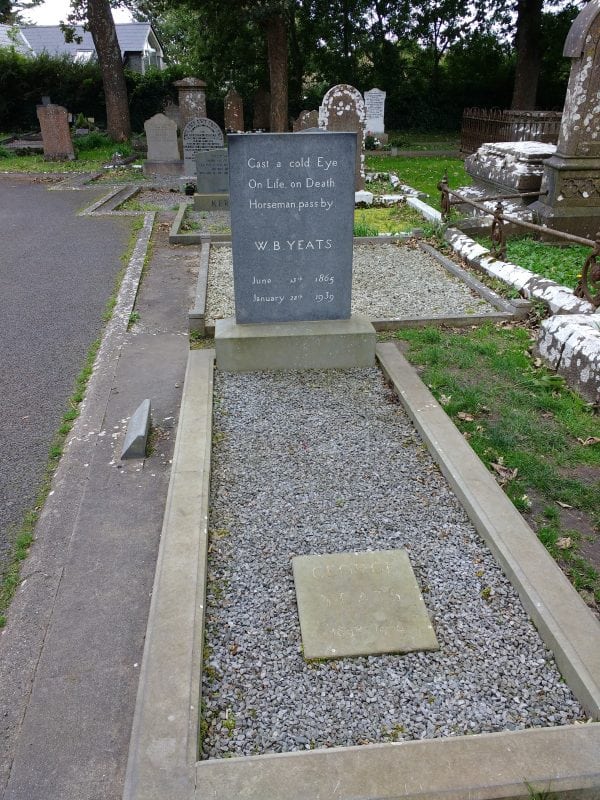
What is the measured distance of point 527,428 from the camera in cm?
440

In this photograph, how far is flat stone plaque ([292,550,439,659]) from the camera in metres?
2.67

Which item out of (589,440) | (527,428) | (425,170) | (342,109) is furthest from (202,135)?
(589,440)

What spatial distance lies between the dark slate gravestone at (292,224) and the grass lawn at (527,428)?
1.14m

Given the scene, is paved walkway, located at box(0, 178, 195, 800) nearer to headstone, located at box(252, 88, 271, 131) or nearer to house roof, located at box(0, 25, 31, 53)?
headstone, located at box(252, 88, 271, 131)

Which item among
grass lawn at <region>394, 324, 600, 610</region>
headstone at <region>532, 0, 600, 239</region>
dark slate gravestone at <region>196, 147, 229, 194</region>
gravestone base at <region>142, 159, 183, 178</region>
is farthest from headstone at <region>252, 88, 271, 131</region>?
grass lawn at <region>394, 324, 600, 610</region>

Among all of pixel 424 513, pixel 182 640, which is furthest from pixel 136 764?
pixel 424 513

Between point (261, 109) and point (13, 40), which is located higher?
point (13, 40)

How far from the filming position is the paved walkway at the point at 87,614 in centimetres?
232

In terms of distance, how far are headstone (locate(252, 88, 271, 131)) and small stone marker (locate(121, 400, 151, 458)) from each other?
26.5m

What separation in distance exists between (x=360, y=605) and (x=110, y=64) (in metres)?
24.4

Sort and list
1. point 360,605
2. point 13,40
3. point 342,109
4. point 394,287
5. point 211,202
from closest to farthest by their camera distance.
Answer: point 360,605
point 394,287
point 211,202
point 342,109
point 13,40

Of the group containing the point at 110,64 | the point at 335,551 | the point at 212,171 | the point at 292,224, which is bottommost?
the point at 335,551

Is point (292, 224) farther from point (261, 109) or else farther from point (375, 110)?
point (261, 109)

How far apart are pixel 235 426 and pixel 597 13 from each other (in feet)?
23.0
